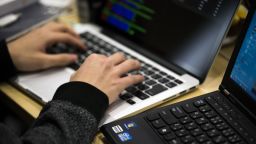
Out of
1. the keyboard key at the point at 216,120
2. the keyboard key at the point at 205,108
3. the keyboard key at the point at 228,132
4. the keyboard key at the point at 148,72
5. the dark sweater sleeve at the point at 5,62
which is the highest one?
the keyboard key at the point at 205,108

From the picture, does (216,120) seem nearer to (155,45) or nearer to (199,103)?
(199,103)

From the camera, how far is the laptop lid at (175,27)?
2.69 ft

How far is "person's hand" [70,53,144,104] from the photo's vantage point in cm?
77

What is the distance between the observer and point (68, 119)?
0.67 m

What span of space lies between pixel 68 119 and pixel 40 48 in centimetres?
32

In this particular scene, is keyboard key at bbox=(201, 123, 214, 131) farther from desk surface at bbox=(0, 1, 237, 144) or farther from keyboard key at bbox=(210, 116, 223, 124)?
desk surface at bbox=(0, 1, 237, 144)

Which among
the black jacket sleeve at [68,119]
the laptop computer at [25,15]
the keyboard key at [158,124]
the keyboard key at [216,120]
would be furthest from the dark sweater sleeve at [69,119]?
the laptop computer at [25,15]

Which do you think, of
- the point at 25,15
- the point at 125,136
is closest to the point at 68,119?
the point at 125,136

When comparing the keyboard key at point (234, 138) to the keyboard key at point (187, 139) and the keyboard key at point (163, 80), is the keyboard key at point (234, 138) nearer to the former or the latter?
the keyboard key at point (187, 139)

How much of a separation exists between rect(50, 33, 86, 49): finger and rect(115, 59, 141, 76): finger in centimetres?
17

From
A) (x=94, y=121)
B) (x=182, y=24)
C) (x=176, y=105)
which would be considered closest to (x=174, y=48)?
(x=182, y=24)

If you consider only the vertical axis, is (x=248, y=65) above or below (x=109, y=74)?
above

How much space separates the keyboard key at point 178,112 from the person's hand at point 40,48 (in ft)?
1.03

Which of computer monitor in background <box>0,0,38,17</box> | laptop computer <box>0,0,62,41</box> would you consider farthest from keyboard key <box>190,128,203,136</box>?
computer monitor in background <box>0,0,38,17</box>
